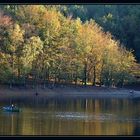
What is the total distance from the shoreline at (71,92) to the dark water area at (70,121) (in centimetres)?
847

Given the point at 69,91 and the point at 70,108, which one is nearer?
the point at 70,108

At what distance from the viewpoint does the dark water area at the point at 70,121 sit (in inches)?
820

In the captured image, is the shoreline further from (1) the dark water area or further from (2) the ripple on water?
(2) the ripple on water

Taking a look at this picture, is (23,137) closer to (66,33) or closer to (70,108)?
(70,108)

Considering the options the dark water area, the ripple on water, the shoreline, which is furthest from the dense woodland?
the ripple on water

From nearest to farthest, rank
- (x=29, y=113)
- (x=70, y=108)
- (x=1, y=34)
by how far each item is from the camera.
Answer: (x=29, y=113), (x=70, y=108), (x=1, y=34)

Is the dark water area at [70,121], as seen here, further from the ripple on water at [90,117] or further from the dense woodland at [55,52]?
the dense woodland at [55,52]

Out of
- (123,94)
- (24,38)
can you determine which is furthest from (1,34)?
(123,94)

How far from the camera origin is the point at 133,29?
55531 mm

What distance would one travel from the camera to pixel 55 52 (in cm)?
4766

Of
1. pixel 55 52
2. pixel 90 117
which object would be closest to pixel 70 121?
pixel 90 117

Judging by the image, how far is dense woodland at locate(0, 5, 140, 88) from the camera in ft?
148

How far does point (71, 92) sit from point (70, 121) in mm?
21241

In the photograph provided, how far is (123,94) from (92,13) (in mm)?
16612
